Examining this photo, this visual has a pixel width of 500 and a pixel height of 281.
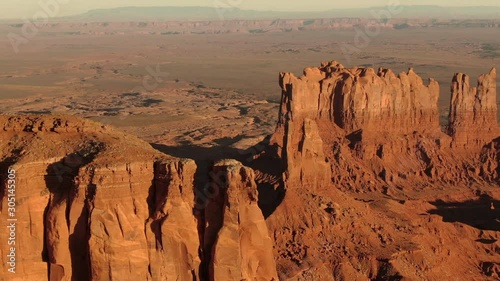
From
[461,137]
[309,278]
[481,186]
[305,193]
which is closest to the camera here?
[309,278]

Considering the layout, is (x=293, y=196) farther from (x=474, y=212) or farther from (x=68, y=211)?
(x=68, y=211)

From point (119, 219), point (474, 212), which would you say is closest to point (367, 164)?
point (474, 212)

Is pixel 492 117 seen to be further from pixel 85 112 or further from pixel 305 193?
pixel 85 112

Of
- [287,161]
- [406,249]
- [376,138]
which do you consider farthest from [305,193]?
[376,138]

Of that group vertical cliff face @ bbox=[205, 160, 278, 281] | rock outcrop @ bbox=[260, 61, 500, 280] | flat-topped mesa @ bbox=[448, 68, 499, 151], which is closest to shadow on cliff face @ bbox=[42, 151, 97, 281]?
vertical cliff face @ bbox=[205, 160, 278, 281]

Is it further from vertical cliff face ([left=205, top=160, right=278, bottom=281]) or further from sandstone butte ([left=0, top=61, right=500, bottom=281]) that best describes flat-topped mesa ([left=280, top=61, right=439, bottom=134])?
vertical cliff face ([left=205, top=160, right=278, bottom=281])

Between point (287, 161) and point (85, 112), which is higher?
point (287, 161)
